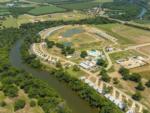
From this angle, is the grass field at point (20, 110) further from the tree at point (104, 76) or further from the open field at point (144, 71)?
the open field at point (144, 71)

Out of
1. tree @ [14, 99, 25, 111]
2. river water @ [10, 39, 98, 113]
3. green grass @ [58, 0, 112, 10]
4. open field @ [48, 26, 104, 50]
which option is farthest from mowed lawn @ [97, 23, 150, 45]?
tree @ [14, 99, 25, 111]

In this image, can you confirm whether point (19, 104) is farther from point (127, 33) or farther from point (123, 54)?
point (127, 33)

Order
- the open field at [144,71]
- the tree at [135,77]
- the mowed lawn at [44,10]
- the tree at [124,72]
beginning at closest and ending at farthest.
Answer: the tree at [135,77] → the tree at [124,72] → the open field at [144,71] → the mowed lawn at [44,10]

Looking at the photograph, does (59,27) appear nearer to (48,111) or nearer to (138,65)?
(138,65)

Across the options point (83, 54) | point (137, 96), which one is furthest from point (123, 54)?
point (137, 96)

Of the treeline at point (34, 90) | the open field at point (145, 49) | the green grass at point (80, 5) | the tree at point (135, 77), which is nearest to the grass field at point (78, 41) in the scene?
the open field at point (145, 49)

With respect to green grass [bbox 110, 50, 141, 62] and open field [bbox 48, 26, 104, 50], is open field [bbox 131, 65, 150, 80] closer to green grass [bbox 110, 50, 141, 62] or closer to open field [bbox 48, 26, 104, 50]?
green grass [bbox 110, 50, 141, 62]

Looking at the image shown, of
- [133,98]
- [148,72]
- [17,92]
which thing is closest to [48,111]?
[17,92]
